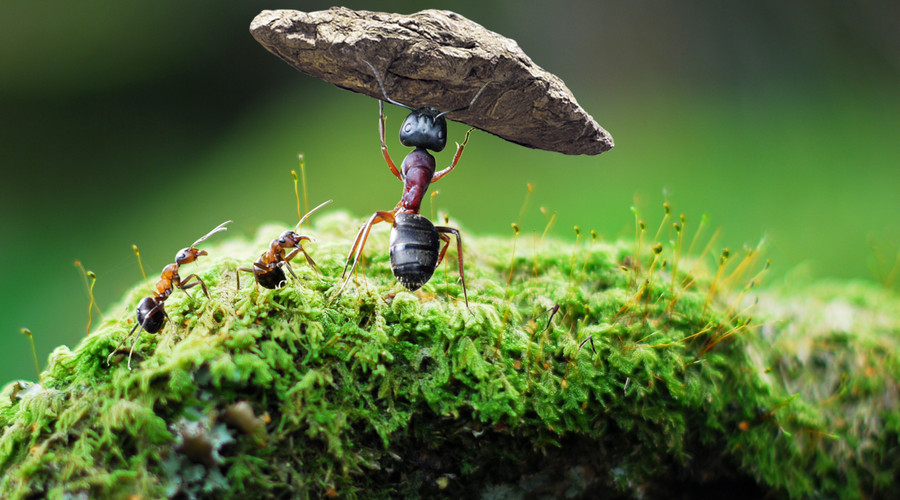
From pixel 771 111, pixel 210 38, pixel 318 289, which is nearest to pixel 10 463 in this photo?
pixel 318 289

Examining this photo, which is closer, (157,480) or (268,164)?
(157,480)

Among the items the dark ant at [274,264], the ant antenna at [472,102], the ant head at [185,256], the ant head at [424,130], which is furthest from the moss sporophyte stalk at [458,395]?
the ant antenna at [472,102]

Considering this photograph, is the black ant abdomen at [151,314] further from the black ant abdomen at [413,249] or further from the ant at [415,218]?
the black ant abdomen at [413,249]

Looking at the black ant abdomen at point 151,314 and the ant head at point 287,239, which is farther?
the ant head at point 287,239

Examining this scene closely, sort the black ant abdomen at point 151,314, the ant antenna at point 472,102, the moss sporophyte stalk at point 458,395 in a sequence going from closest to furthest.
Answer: the moss sporophyte stalk at point 458,395
the black ant abdomen at point 151,314
the ant antenna at point 472,102

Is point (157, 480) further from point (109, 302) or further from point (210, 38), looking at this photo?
point (210, 38)

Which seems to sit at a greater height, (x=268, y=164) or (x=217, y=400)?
(x=268, y=164)

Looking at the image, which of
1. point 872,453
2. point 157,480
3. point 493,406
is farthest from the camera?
point 872,453
